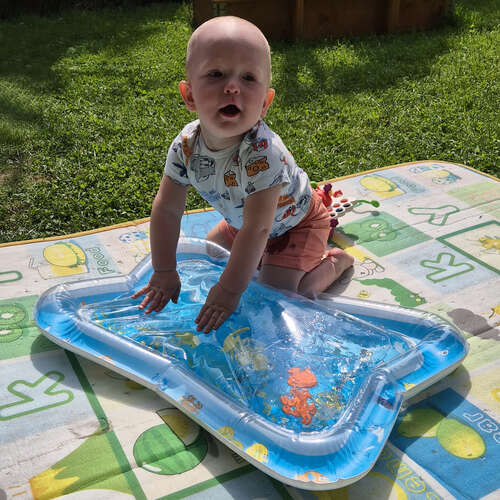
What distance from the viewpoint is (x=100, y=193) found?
2.70 m

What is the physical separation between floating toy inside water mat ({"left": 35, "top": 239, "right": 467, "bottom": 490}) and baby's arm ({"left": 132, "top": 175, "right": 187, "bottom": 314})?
50 mm

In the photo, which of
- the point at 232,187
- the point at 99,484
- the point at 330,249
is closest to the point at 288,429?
the point at 99,484

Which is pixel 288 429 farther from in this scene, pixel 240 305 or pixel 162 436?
pixel 240 305

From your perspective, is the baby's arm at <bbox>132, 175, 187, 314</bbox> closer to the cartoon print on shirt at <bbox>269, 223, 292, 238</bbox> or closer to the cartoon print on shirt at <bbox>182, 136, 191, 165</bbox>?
the cartoon print on shirt at <bbox>182, 136, 191, 165</bbox>

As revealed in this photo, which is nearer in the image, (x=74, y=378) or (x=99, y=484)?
(x=99, y=484)

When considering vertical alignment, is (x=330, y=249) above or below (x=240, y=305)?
below

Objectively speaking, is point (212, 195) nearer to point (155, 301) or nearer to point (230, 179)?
point (230, 179)

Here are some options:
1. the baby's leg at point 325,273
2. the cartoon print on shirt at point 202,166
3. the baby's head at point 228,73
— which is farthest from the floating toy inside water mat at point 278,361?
the baby's head at point 228,73

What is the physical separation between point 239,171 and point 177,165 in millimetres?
218

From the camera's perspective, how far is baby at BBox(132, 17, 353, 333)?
1502 mm

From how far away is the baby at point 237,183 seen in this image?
1502 millimetres

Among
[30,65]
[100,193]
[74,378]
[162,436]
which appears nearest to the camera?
[162,436]

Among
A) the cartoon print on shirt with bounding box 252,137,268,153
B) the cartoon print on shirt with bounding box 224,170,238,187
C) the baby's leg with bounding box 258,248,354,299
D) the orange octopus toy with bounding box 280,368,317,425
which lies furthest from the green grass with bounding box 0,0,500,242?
the orange octopus toy with bounding box 280,368,317,425

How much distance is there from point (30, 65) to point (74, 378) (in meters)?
3.42
